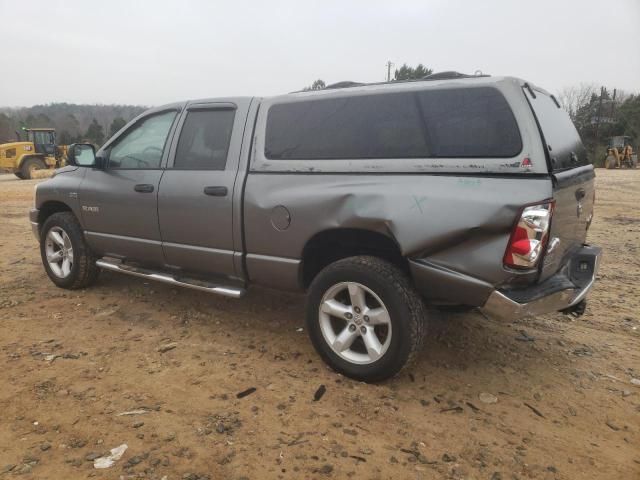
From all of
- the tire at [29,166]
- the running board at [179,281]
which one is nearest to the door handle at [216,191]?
the running board at [179,281]

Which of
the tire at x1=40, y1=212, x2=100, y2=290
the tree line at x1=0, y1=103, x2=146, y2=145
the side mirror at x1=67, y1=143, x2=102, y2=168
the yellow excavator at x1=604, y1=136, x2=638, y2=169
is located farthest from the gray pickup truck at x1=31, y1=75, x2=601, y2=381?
the yellow excavator at x1=604, y1=136, x2=638, y2=169

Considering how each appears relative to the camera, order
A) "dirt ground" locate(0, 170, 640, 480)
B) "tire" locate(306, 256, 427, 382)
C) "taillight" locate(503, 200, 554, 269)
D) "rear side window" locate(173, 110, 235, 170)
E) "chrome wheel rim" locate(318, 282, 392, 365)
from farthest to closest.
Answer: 1. "rear side window" locate(173, 110, 235, 170)
2. "chrome wheel rim" locate(318, 282, 392, 365)
3. "tire" locate(306, 256, 427, 382)
4. "taillight" locate(503, 200, 554, 269)
5. "dirt ground" locate(0, 170, 640, 480)

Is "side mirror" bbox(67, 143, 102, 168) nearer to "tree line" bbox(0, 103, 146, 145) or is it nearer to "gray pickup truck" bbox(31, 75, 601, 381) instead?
"gray pickup truck" bbox(31, 75, 601, 381)

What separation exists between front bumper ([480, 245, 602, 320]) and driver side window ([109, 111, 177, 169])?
115 inches

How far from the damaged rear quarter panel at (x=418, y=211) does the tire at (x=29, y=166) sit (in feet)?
76.2

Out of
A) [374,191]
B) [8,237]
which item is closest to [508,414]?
[374,191]

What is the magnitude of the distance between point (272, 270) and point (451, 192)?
1405mm

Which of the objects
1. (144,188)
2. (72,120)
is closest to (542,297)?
(144,188)

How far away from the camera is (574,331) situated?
3.87 m

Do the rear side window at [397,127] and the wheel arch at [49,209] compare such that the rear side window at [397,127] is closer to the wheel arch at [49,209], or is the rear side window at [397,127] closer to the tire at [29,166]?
the wheel arch at [49,209]

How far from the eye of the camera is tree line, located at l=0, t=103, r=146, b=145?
51281mm

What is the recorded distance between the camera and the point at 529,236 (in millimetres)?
2461

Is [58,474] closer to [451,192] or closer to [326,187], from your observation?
[326,187]

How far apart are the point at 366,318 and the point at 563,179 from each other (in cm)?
139
